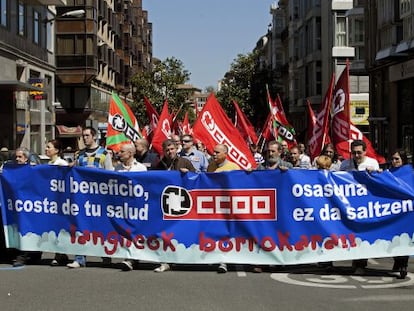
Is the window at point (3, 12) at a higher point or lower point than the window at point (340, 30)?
lower

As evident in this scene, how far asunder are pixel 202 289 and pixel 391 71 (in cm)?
2674

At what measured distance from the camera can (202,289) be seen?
8.35m

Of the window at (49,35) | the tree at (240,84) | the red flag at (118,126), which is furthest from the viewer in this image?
the tree at (240,84)

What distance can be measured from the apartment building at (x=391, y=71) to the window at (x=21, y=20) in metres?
16.0

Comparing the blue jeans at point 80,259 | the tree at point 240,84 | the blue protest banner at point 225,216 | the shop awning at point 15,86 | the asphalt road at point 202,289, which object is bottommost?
the asphalt road at point 202,289

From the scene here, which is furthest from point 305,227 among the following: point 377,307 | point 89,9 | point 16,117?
point 89,9

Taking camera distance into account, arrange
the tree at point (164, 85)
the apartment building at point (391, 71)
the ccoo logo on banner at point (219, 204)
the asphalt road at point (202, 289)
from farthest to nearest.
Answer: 1. the tree at point (164, 85)
2. the apartment building at point (391, 71)
3. the ccoo logo on banner at point (219, 204)
4. the asphalt road at point (202, 289)

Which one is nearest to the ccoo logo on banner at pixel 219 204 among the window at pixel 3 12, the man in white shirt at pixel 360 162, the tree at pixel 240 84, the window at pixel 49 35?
the man in white shirt at pixel 360 162

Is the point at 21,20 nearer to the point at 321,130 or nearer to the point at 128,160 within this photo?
the point at 321,130

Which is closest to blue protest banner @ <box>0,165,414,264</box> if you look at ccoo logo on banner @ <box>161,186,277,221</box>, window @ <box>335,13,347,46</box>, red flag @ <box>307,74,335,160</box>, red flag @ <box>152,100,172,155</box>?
ccoo logo on banner @ <box>161,186,277,221</box>

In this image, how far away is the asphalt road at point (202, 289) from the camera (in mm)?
7574

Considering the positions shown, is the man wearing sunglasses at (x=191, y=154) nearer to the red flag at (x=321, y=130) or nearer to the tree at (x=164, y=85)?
the red flag at (x=321, y=130)

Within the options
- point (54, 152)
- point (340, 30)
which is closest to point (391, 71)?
point (340, 30)

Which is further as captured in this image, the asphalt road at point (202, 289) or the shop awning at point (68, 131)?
the shop awning at point (68, 131)
